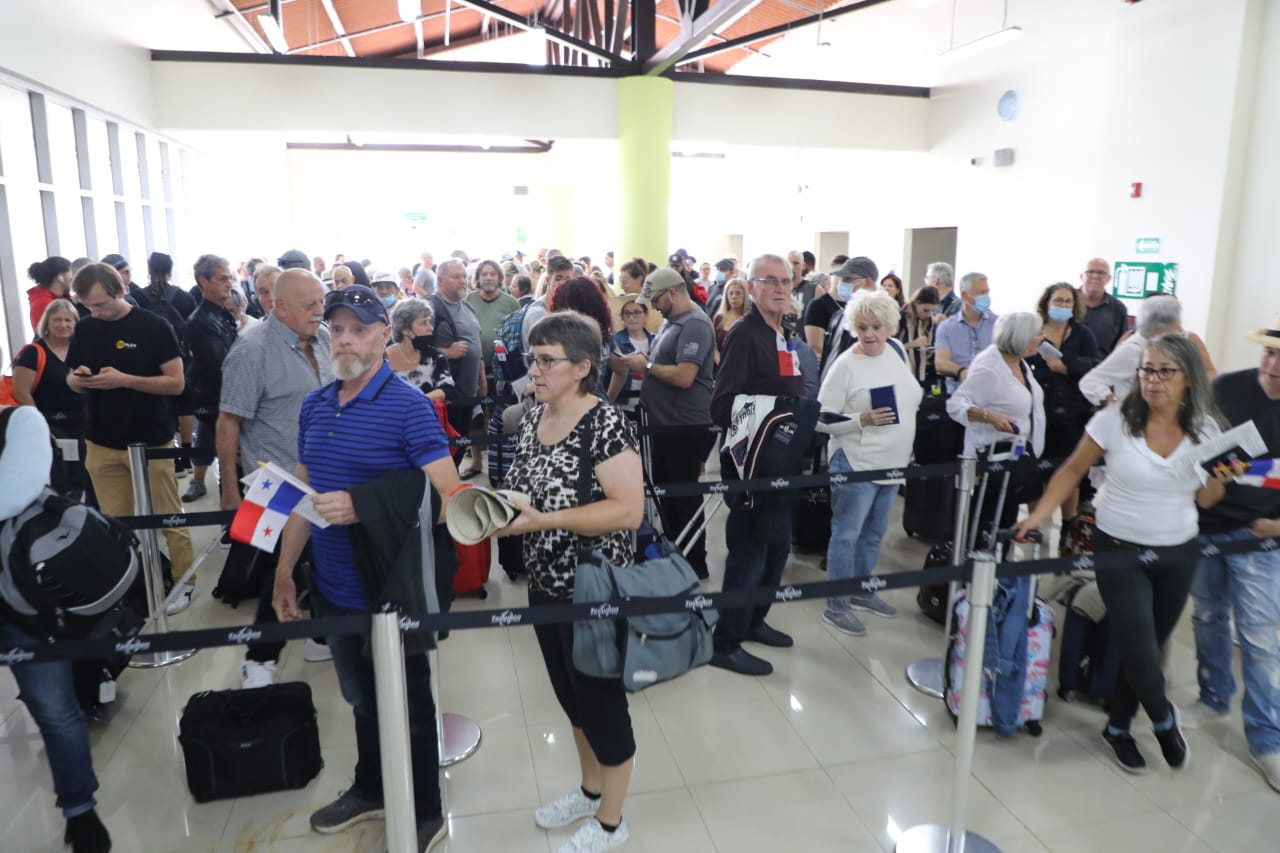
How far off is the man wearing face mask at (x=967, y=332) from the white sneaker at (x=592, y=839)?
3905 mm

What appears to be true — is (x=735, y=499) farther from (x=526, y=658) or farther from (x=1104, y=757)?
(x=1104, y=757)

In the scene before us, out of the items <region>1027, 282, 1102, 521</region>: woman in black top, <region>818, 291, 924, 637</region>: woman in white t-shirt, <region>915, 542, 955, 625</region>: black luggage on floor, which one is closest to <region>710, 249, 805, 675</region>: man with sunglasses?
<region>818, 291, 924, 637</region>: woman in white t-shirt

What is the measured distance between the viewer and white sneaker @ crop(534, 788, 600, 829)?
8.32 ft

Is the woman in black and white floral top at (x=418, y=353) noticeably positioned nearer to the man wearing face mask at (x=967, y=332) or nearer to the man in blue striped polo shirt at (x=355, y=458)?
the man in blue striped polo shirt at (x=355, y=458)

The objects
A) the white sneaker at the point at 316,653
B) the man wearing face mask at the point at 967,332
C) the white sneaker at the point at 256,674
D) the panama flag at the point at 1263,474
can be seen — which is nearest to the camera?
the panama flag at the point at 1263,474

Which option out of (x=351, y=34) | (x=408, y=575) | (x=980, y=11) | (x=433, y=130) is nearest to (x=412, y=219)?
(x=351, y=34)

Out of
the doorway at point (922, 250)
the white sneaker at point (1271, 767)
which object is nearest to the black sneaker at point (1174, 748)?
the white sneaker at point (1271, 767)

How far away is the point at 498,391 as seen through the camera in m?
5.77

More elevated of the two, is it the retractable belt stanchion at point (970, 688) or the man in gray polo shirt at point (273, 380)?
the man in gray polo shirt at point (273, 380)

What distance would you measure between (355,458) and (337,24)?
1374 cm

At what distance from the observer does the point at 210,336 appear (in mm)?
4469

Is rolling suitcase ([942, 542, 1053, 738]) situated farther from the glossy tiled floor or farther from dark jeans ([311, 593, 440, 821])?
dark jeans ([311, 593, 440, 821])

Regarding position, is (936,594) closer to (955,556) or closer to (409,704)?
(955,556)

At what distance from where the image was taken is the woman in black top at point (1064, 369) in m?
4.61
